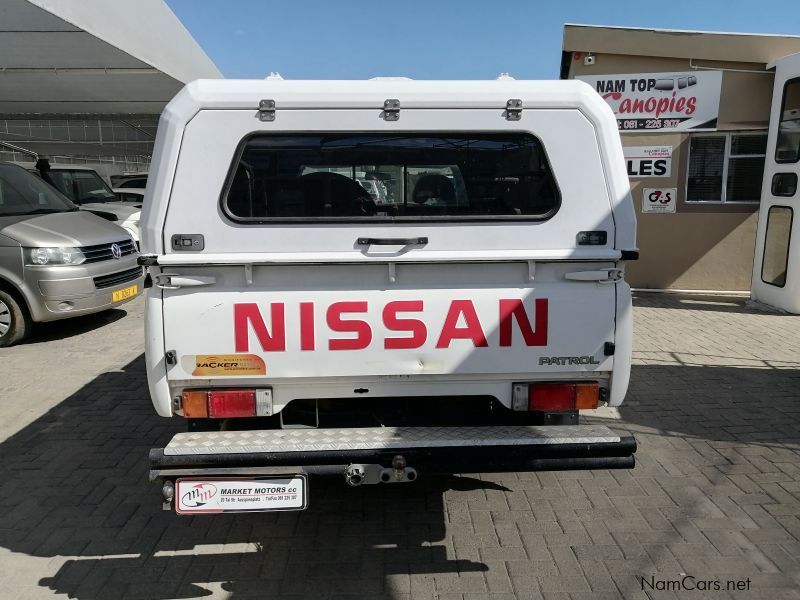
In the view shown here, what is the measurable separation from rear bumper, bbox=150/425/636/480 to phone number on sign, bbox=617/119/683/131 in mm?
8045

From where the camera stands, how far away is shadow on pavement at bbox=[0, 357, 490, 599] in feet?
10.4

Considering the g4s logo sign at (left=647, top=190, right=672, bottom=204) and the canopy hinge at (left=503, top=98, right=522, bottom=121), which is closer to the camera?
the canopy hinge at (left=503, top=98, right=522, bottom=121)

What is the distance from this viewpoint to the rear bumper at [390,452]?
2.82 meters

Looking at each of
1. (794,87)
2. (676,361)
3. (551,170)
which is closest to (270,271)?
(551,170)

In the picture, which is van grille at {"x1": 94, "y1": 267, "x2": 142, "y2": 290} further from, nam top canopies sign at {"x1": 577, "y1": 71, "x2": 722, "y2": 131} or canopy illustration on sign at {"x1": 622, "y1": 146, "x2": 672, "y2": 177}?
canopy illustration on sign at {"x1": 622, "y1": 146, "x2": 672, "y2": 177}

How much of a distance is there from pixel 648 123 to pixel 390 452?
8.69m

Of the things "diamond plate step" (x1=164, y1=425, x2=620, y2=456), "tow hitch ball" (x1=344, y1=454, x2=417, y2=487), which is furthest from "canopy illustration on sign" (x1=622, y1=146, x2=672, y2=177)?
"tow hitch ball" (x1=344, y1=454, x2=417, y2=487)

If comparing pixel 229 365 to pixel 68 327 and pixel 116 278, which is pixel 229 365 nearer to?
pixel 116 278

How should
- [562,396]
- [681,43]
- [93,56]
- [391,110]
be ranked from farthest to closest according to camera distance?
[93,56]
[681,43]
[562,396]
[391,110]

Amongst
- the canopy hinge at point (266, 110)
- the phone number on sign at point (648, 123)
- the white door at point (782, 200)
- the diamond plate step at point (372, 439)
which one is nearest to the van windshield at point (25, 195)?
the canopy hinge at point (266, 110)

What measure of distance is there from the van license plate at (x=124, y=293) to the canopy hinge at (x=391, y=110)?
19.3 ft

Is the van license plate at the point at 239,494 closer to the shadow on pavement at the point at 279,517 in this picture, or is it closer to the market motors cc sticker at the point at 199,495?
the market motors cc sticker at the point at 199,495

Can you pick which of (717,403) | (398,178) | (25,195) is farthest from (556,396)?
(25,195)

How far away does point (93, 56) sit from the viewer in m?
12.8
